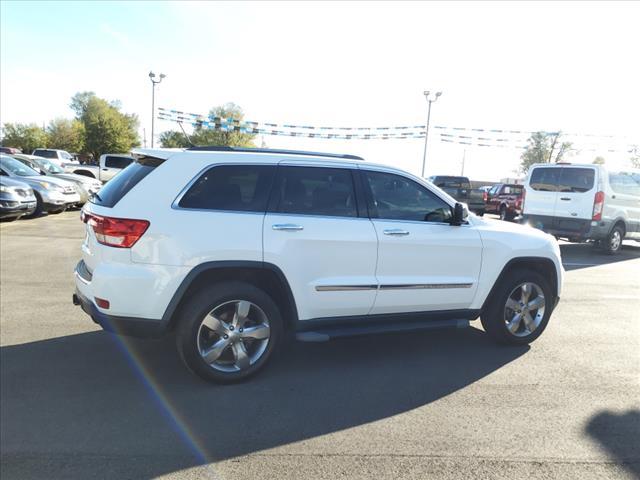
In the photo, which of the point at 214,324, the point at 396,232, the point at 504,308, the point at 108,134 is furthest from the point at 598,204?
the point at 108,134

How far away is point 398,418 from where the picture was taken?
320 centimetres

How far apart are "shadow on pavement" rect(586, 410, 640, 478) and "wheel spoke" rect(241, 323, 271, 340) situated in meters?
2.34

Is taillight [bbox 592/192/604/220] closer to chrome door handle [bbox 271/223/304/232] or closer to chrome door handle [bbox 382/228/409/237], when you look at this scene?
chrome door handle [bbox 382/228/409/237]

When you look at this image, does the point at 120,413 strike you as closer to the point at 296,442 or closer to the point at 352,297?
the point at 296,442

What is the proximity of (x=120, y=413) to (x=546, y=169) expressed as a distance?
10.8m

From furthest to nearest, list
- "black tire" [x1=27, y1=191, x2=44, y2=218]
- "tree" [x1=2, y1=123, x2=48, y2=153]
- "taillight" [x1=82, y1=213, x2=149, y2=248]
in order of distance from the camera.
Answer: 1. "tree" [x1=2, y1=123, x2=48, y2=153]
2. "black tire" [x1=27, y1=191, x2=44, y2=218]
3. "taillight" [x1=82, y1=213, x2=149, y2=248]

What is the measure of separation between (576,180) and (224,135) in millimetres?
49798

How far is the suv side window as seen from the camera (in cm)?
396

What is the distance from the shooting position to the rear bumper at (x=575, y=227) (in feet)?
33.8

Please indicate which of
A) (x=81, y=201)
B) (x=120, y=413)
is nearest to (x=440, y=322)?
(x=120, y=413)

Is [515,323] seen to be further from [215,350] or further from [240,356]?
[215,350]

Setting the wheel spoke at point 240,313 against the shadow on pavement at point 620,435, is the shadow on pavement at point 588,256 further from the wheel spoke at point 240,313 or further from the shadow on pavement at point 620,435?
the wheel spoke at point 240,313

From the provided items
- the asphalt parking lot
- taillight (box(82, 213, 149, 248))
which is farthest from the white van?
taillight (box(82, 213, 149, 248))

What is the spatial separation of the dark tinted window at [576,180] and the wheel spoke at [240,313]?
31.1 feet
